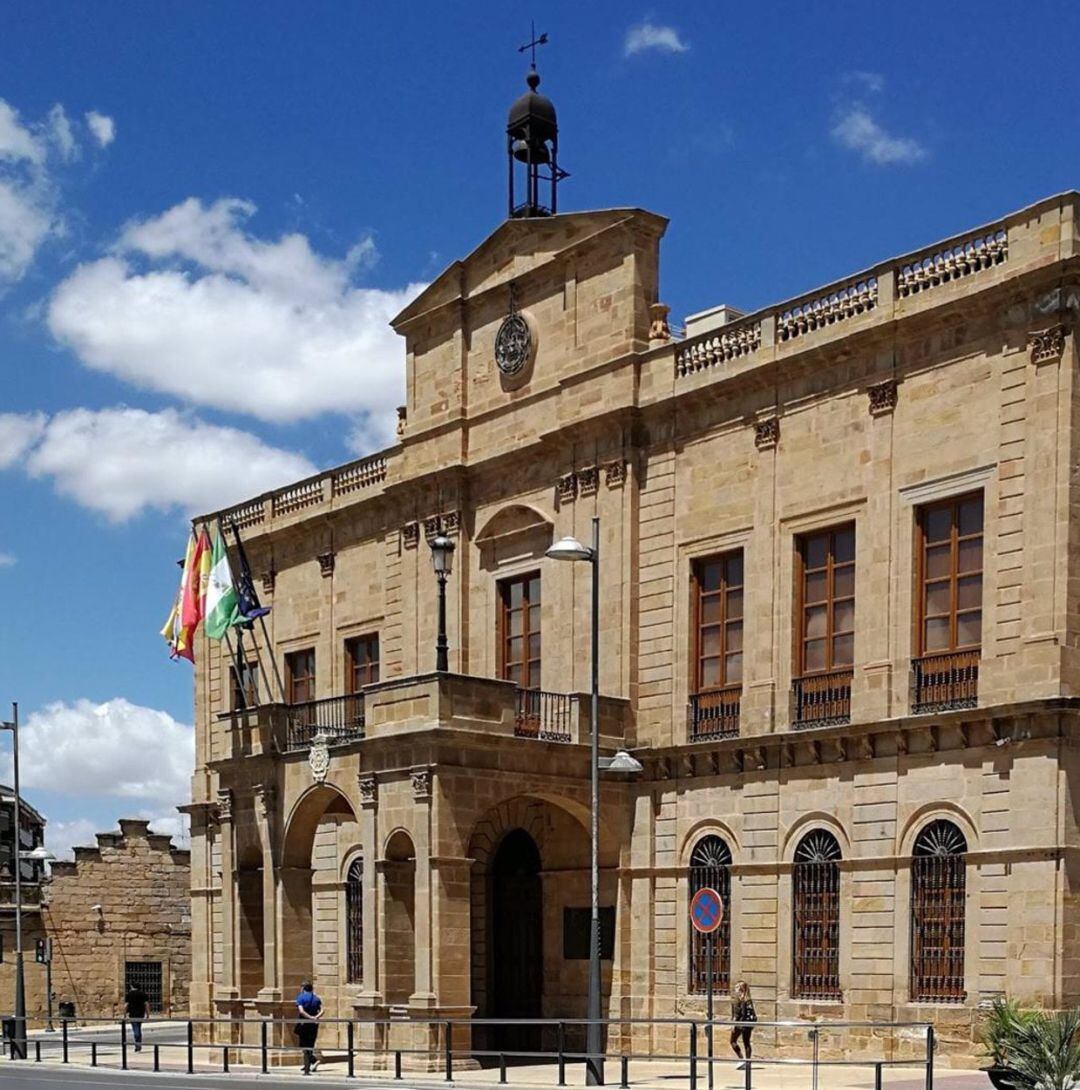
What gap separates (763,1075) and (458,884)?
606cm

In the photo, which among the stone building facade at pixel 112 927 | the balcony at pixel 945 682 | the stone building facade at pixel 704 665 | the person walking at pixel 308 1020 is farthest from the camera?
the stone building facade at pixel 112 927

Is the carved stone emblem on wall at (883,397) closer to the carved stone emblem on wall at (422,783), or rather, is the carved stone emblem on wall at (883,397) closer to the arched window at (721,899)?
the arched window at (721,899)

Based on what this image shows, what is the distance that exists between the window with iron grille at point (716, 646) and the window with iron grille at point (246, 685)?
12518 mm

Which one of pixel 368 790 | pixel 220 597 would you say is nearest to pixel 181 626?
pixel 220 597

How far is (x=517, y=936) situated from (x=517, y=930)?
11 centimetres

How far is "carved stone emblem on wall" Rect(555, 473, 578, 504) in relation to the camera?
1304 inches

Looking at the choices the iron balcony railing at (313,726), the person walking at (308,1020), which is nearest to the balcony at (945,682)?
the iron balcony railing at (313,726)

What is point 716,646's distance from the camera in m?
30.8

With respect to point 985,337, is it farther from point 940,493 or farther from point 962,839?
point 962,839

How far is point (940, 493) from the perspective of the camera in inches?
1062

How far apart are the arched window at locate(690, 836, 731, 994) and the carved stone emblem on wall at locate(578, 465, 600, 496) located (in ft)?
21.5

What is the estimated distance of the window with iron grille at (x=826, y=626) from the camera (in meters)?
28.4

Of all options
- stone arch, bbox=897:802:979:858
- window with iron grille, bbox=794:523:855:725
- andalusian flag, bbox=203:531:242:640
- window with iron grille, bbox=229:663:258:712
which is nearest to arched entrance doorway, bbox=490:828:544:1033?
window with iron grille, bbox=794:523:855:725

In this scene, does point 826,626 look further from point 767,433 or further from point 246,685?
point 246,685
